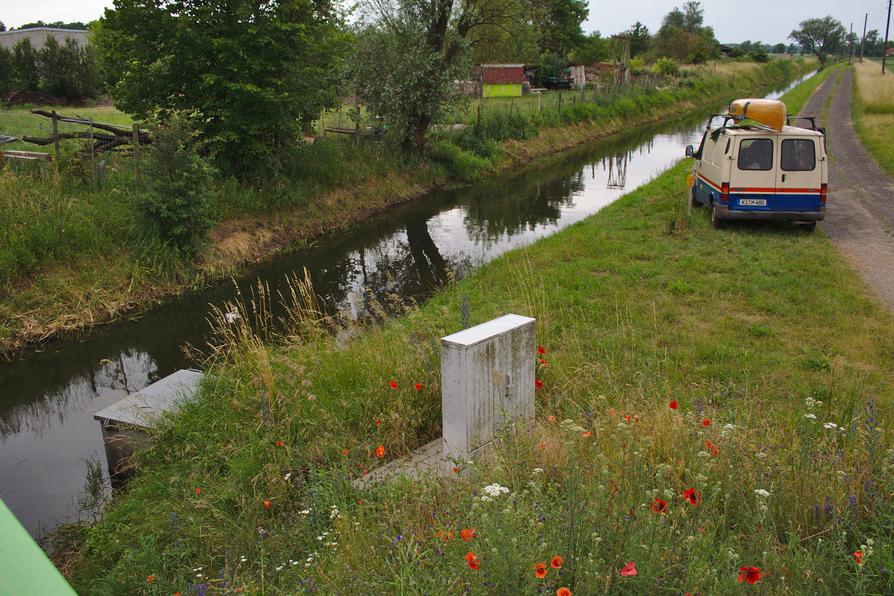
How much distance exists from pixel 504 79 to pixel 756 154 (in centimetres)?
3772

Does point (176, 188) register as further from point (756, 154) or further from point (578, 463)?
point (578, 463)

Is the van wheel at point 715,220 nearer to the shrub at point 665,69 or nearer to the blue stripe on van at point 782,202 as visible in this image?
the blue stripe on van at point 782,202

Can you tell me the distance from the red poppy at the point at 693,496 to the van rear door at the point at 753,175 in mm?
10486

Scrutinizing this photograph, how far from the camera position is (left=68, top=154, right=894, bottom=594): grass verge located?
3203mm

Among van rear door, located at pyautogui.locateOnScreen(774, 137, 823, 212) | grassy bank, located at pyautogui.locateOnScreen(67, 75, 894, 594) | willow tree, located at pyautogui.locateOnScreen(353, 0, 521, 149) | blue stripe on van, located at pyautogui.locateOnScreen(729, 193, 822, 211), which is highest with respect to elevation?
willow tree, located at pyautogui.locateOnScreen(353, 0, 521, 149)

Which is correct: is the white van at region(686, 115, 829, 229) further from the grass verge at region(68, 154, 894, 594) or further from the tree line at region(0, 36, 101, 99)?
the tree line at region(0, 36, 101, 99)

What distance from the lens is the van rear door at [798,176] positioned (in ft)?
41.6

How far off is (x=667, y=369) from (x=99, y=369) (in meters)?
7.64

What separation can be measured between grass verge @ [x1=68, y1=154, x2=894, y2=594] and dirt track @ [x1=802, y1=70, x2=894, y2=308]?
672 millimetres

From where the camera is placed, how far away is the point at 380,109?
22.5 meters

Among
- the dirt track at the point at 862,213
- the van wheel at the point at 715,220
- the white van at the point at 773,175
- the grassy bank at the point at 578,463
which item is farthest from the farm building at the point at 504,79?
the grassy bank at the point at 578,463

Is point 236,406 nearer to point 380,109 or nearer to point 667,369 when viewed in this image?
point 667,369

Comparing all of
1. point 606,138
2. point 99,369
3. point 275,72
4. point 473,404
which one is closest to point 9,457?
point 99,369

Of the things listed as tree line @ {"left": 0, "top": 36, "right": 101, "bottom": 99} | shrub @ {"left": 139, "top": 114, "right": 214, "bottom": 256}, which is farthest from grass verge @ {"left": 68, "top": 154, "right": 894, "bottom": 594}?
tree line @ {"left": 0, "top": 36, "right": 101, "bottom": 99}
